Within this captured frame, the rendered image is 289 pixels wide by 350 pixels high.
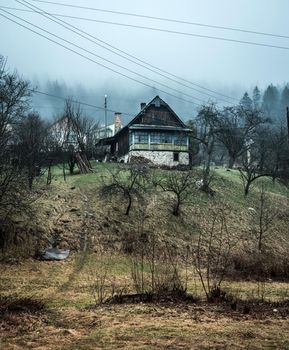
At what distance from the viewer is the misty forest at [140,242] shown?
866 cm

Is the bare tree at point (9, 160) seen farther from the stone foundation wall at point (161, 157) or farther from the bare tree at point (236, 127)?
the bare tree at point (236, 127)

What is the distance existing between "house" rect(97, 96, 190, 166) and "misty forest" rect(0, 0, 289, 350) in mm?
139

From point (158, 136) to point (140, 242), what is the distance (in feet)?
108

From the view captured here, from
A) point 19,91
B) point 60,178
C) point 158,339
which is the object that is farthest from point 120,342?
point 60,178

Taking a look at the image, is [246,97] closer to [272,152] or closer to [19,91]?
[272,152]

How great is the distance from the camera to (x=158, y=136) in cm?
5769

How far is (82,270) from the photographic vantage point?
21.1 metres

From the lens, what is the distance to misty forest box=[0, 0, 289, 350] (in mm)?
8664

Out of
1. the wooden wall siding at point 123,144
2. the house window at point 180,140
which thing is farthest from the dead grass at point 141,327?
the wooden wall siding at point 123,144

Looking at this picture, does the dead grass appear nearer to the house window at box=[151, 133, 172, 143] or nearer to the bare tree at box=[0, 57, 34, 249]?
the bare tree at box=[0, 57, 34, 249]

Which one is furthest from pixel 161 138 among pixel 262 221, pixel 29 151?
pixel 29 151

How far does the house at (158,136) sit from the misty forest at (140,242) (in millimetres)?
139

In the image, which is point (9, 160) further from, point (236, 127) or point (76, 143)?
point (236, 127)

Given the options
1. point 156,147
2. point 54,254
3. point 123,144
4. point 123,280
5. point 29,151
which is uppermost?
point 123,144
